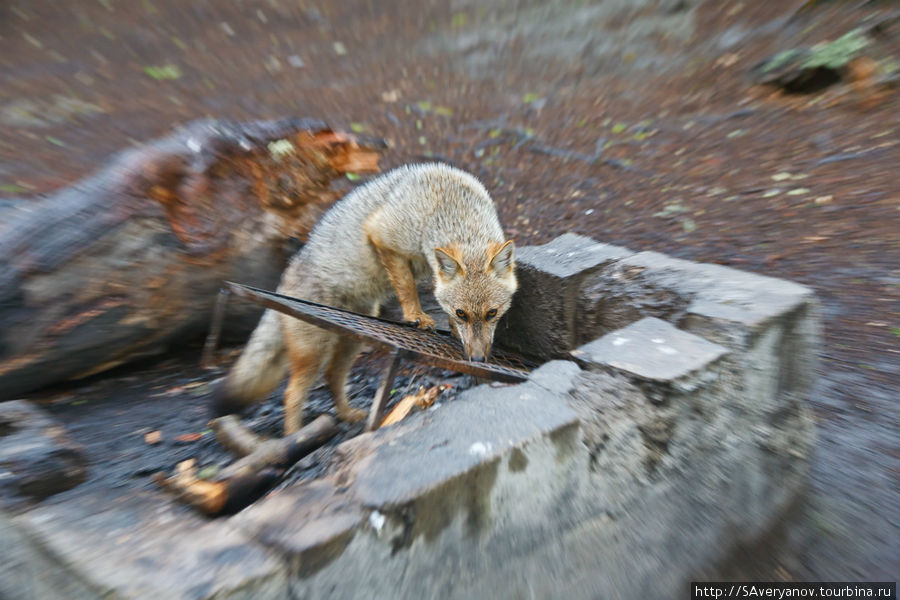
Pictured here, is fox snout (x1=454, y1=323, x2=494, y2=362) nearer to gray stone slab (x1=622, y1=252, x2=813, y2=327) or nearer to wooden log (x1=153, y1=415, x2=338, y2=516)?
wooden log (x1=153, y1=415, x2=338, y2=516)

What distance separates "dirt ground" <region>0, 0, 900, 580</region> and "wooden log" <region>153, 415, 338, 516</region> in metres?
1.66

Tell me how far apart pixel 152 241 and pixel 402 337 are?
2865 mm

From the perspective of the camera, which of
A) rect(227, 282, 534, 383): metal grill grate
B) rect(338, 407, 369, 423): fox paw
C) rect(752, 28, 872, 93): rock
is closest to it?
rect(227, 282, 534, 383): metal grill grate

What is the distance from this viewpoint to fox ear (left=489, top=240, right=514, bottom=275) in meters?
4.07

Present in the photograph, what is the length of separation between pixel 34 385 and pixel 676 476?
5197 millimetres

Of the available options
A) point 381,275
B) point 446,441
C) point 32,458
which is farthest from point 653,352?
point 32,458

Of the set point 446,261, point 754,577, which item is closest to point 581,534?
point 754,577

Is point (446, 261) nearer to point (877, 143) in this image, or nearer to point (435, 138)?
point (877, 143)

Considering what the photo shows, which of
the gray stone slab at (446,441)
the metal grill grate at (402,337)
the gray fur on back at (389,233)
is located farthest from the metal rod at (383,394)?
the gray fur on back at (389,233)

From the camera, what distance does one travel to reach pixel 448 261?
415 centimetres

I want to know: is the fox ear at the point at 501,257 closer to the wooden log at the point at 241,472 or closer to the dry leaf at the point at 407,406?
the dry leaf at the point at 407,406

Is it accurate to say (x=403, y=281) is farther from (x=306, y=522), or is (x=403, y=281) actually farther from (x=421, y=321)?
(x=306, y=522)

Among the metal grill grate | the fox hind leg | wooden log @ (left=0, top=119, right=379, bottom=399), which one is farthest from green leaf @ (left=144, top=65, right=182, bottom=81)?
the metal grill grate

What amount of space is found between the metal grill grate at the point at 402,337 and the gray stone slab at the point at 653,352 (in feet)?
1.43
